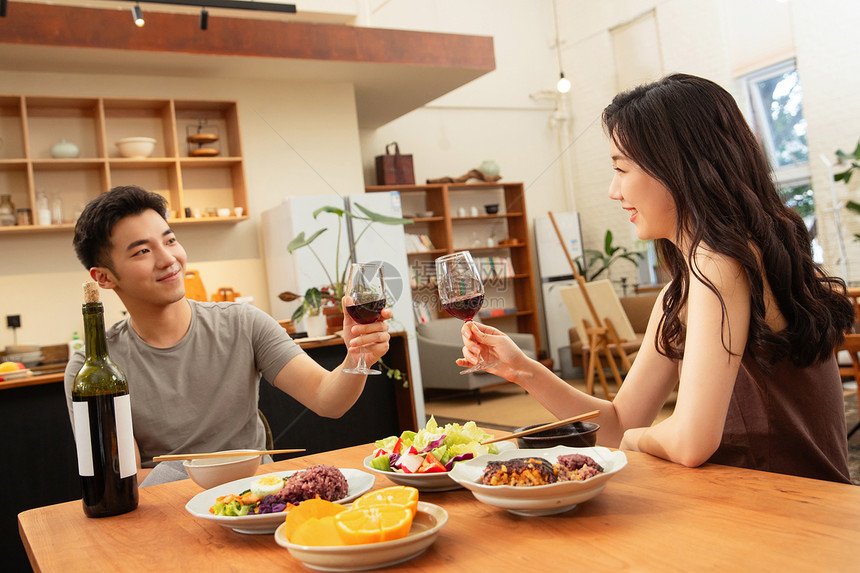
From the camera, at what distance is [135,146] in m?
5.48

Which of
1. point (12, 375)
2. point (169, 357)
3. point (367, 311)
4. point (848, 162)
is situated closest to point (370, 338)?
point (367, 311)

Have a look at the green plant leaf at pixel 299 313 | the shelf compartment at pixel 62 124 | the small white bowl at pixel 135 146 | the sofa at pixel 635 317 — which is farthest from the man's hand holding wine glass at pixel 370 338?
the sofa at pixel 635 317

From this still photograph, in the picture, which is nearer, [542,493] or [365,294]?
[542,493]

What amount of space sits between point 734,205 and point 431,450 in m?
0.65

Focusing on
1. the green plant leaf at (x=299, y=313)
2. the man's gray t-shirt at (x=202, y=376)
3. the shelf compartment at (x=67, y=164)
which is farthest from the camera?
the shelf compartment at (x=67, y=164)

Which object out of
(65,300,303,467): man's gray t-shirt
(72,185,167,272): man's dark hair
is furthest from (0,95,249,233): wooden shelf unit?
(65,300,303,467): man's gray t-shirt

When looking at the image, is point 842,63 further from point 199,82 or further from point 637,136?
point 637,136

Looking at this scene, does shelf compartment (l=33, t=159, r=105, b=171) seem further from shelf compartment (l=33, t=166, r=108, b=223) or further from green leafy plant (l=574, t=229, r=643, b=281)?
green leafy plant (l=574, t=229, r=643, b=281)

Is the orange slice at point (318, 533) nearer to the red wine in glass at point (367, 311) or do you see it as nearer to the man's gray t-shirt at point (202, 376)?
the red wine in glass at point (367, 311)

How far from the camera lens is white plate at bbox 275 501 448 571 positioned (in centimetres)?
77

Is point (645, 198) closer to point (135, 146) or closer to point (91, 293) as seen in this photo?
point (91, 293)

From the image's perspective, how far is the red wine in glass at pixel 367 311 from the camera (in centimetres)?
129

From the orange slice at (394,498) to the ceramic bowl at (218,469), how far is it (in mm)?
371

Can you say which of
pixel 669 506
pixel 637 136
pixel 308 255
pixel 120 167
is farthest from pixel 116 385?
pixel 120 167
